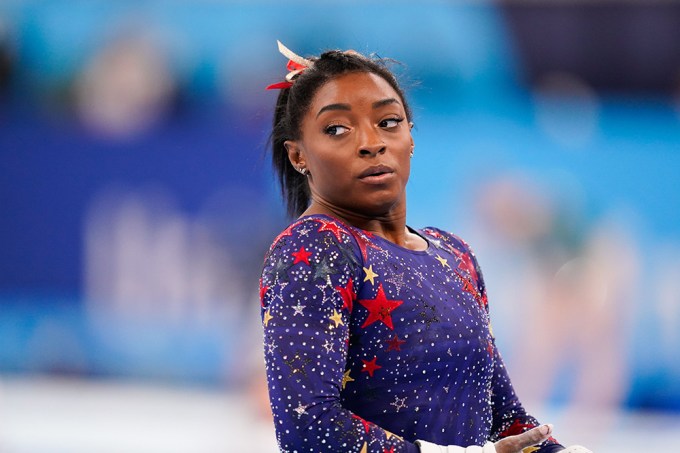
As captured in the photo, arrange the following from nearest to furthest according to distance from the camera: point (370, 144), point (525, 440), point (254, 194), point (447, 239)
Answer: point (525, 440), point (370, 144), point (447, 239), point (254, 194)

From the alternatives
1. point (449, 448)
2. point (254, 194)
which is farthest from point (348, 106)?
point (254, 194)

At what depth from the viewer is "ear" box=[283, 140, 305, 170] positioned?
1608mm

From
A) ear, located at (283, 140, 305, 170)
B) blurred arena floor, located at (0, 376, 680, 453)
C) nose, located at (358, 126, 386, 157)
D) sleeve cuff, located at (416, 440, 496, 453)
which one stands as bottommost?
sleeve cuff, located at (416, 440, 496, 453)

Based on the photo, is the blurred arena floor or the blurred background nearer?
the blurred arena floor

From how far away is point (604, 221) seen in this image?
4621 millimetres

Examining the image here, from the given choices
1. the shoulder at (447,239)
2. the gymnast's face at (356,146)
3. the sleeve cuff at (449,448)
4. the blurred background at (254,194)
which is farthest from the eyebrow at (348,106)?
the blurred background at (254,194)

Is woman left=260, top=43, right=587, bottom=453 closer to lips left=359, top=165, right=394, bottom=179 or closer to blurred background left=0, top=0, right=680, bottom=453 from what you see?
lips left=359, top=165, right=394, bottom=179

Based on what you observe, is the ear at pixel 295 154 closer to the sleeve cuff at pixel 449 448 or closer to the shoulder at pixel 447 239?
the shoulder at pixel 447 239

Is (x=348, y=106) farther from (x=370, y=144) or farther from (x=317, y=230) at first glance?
(x=317, y=230)

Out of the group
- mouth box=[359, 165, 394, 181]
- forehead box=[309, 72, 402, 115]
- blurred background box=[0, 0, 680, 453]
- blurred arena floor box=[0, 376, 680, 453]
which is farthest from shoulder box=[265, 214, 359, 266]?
blurred background box=[0, 0, 680, 453]

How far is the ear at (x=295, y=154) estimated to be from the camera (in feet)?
5.28

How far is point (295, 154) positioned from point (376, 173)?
17 cm

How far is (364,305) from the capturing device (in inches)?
55.5

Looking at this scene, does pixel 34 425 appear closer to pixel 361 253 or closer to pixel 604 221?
pixel 604 221
